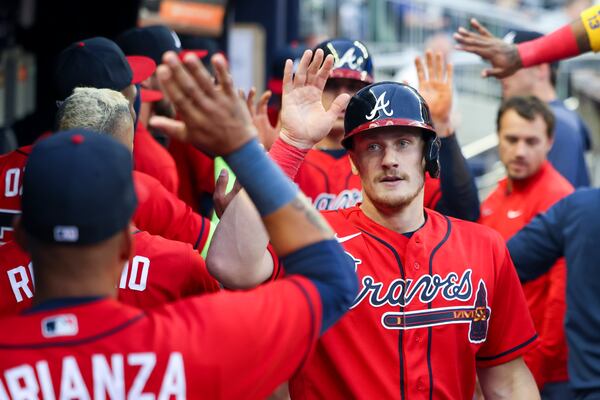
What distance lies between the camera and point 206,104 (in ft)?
6.70

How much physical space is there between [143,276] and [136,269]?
0.03 metres

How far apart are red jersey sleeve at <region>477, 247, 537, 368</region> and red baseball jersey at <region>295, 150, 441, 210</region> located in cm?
101

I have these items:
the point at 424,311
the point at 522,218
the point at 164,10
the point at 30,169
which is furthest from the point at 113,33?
the point at 30,169

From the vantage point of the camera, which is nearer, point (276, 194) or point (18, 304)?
point (276, 194)

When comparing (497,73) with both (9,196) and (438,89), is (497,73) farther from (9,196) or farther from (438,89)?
(9,196)

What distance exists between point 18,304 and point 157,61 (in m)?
2.47

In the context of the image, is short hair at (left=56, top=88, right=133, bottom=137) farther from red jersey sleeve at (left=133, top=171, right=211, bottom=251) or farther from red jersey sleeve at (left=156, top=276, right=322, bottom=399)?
red jersey sleeve at (left=156, top=276, right=322, bottom=399)

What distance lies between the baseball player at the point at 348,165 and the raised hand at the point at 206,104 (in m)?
1.93

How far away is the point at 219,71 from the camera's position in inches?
80.2

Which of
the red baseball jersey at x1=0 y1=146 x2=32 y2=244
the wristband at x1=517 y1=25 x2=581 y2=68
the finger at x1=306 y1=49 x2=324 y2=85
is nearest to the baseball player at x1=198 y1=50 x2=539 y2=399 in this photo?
the finger at x1=306 y1=49 x2=324 y2=85

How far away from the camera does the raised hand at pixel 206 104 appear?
1.99m

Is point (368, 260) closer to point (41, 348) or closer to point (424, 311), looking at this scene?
point (424, 311)

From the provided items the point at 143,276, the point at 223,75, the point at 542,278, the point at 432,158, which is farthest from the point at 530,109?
the point at 223,75

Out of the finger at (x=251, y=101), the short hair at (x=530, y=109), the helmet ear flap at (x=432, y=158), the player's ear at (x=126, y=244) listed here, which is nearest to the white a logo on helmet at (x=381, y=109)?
the helmet ear flap at (x=432, y=158)
